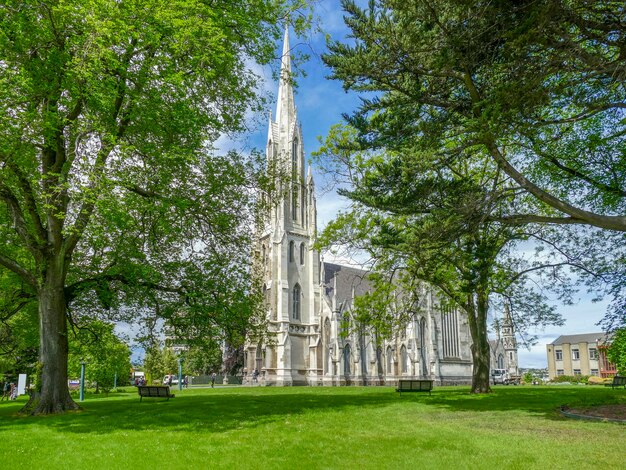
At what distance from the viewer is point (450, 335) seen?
65.7 metres

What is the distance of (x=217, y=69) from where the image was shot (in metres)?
17.4

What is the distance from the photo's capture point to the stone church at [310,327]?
55625 mm

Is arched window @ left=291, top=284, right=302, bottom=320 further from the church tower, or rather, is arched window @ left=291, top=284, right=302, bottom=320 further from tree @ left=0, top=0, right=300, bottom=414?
tree @ left=0, top=0, right=300, bottom=414

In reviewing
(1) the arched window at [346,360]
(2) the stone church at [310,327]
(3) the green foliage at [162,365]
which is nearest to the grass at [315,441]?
(3) the green foliage at [162,365]

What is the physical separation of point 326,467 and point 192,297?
10.2 m

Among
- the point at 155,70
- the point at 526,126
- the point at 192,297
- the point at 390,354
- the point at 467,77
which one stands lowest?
the point at 390,354

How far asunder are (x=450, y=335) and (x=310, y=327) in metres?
19.6

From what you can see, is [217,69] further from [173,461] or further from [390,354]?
[390,354]

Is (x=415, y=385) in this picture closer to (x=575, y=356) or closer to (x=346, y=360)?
(x=346, y=360)

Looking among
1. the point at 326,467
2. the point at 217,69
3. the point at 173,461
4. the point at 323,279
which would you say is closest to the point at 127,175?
the point at 217,69

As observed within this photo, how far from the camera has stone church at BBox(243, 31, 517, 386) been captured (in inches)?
2190

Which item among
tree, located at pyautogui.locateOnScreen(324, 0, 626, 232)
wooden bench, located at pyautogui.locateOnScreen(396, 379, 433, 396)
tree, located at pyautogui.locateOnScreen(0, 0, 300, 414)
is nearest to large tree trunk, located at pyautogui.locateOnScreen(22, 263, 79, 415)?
tree, located at pyautogui.locateOnScreen(0, 0, 300, 414)

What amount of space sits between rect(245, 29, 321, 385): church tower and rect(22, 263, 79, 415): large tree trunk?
37569mm

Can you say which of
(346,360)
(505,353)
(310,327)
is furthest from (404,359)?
(505,353)
